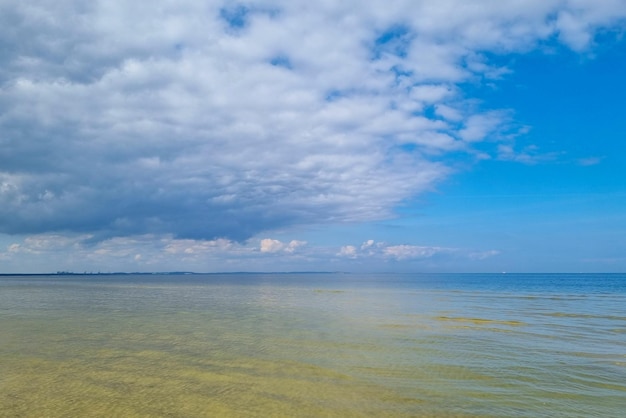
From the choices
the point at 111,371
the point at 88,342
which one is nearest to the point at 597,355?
the point at 111,371

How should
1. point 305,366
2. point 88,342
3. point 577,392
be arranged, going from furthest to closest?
1. point 88,342
2. point 305,366
3. point 577,392

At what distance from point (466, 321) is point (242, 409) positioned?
25.2m

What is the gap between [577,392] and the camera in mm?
13453

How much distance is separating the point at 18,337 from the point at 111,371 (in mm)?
11590

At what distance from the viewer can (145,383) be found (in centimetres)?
1376

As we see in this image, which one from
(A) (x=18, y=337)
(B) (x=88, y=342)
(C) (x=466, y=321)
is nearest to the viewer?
(B) (x=88, y=342)

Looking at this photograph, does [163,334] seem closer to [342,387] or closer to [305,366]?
[305,366]

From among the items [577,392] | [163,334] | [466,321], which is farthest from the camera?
[466,321]

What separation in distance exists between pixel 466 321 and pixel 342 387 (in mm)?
21727

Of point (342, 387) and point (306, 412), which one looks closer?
point (306, 412)

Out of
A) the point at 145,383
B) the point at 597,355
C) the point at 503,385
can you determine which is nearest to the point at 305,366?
the point at 145,383

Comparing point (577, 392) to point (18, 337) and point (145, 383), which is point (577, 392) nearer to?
point (145, 383)

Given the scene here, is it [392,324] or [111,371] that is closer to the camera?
[111,371]

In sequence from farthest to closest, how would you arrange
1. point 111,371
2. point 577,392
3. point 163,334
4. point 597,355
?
point 163,334
point 597,355
point 111,371
point 577,392
